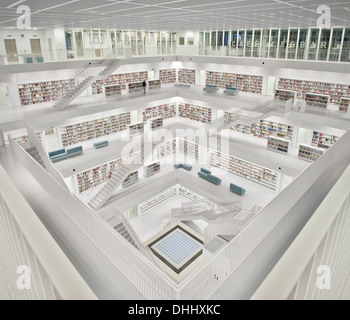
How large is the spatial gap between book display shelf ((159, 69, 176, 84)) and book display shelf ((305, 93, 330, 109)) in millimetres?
8965

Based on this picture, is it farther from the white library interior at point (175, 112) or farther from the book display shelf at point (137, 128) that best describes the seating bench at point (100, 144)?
the book display shelf at point (137, 128)

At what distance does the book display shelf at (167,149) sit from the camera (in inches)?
576

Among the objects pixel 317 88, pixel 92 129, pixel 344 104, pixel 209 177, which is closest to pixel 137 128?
pixel 92 129

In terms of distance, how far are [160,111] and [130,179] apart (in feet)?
17.8

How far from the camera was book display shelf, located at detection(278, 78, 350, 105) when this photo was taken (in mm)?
10547

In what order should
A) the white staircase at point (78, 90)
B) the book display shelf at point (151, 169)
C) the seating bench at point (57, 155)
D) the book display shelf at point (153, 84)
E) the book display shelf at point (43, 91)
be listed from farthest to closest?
the book display shelf at point (153, 84) < the book display shelf at point (151, 169) < the book display shelf at point (43, 91) < the white staircase at point (78, 90) < the seating bench at point (57, 155)


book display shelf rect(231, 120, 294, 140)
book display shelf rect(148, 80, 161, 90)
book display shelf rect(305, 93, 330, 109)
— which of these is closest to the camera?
book display shelf rect(305, 93, 330, 109)

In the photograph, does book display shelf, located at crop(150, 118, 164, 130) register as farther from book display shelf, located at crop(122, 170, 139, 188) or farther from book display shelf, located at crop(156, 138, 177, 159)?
book display shelf, located at crop(122, 170, 139, 188)

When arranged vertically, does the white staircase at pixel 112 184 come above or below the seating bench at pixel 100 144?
below

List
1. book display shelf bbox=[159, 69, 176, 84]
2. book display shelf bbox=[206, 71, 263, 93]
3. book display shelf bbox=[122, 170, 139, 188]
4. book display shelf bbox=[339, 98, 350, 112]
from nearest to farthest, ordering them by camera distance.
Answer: book display shelf bbox=[339, 98, 350, 112] → book display shelf bbox=[122, 170, 139, 188] → book display shelf bbox=[206, 71, 263, 93] → book display shelf bbox=[159, 69, 176, 84]

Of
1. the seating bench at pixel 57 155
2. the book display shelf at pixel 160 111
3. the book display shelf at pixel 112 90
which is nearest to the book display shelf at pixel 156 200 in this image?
the seating bench at pixel 57 155

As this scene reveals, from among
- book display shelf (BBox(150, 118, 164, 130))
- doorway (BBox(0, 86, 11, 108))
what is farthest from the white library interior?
book display shelf (BBox(150, 118, 164, 130))

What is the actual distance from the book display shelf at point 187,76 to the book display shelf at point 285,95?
6338 mm
